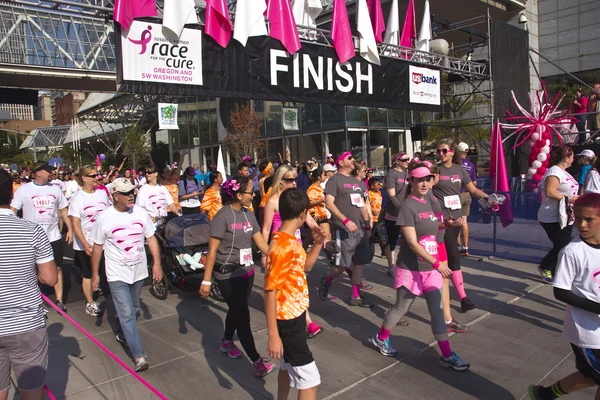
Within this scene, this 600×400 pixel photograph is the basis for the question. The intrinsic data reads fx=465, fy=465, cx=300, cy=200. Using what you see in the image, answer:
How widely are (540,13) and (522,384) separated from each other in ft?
98.8

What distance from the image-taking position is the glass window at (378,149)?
72.4 feet

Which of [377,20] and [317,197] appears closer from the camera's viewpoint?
[317,197]

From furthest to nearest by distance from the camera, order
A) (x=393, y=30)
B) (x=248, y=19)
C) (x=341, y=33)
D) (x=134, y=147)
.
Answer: (x=134, y=147) → (x=393, y=30) → (x=341, y=33) → (x=248, y=19)

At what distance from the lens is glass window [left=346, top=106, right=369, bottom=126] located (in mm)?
21078

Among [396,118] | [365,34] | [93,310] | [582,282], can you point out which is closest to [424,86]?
[365,34]

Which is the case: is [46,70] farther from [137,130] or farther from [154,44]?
[137,130]

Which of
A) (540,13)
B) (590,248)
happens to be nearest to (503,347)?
(590,248)

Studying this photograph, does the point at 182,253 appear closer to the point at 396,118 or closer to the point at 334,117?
the point at 334,117

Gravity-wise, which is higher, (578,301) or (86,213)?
(86,213)

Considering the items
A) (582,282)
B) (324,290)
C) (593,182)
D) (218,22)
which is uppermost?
(218,22)

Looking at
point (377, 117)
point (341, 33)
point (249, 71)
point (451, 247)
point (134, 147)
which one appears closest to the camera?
point (451, 247)

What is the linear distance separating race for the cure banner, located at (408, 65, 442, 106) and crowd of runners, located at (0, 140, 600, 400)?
581 cm

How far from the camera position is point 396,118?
22766 mm

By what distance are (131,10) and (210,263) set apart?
17.7 feet
